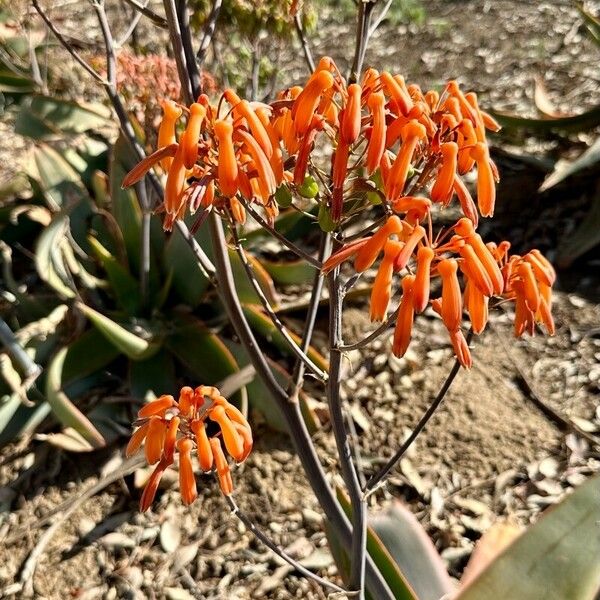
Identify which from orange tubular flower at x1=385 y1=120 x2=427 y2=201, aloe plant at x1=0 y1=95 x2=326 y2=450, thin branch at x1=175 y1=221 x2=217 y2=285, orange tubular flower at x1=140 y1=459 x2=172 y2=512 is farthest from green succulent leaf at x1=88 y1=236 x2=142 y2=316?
orange tubular flower at x1=385 y1=120 x2=427 y2=201

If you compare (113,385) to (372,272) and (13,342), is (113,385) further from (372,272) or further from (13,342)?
(372,272)

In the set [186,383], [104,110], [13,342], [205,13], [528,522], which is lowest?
[528,522]

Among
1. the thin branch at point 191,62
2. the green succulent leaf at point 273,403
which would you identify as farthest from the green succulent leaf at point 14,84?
the thin branch at point 191,62

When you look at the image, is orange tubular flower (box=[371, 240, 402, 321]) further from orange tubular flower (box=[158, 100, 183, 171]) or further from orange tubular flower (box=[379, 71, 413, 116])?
orange tubular flower (box=[158, 100, 183, 171])

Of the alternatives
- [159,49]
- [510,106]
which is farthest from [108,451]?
[159,49]

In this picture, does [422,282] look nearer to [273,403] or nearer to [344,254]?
[344,254]

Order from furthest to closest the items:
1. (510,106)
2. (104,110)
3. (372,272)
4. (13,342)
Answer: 1. (510,106)
2. (104,110)
3. (372,272)
4. (13,342)

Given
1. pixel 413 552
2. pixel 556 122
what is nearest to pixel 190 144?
pixel 413 552

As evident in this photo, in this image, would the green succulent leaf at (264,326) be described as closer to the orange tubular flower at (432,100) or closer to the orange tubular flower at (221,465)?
the orange tubular flower at (221,465)
